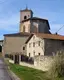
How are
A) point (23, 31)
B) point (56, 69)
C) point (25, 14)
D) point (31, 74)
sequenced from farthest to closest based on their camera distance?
point (25, 14), point (23, 31), point (31, 74), point (56, 69)

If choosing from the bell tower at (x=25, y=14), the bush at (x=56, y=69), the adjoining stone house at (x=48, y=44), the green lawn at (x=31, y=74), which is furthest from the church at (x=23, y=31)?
the bush at (x=56, y=69)

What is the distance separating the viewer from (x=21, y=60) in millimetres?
46531

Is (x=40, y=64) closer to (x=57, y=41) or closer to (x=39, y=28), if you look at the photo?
(x=57, y=41)

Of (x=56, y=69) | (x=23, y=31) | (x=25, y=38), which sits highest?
(x=56, y=69)

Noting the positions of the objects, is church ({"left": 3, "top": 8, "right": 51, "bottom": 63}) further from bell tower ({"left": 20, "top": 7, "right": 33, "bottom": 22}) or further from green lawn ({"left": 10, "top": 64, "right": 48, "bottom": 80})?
green lawn ({"left": 10, "top": 64, "right": 48, "bottom": 80})

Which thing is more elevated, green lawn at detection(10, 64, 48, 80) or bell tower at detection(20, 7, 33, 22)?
bell tower at detection(20, 7, 33, 22)

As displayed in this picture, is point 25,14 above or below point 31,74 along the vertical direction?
above

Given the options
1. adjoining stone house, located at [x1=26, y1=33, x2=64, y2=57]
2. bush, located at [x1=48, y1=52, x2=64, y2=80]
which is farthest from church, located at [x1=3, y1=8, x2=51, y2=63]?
bush, located at [x1=48, y1=52, x2=64, y2=80]

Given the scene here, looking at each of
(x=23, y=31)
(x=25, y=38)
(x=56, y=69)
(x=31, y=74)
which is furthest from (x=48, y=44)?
(x=56, y=69)

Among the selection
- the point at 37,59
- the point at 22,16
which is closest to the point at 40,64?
the point at 37,59

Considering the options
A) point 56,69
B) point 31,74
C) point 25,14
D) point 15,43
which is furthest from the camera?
point 25,14

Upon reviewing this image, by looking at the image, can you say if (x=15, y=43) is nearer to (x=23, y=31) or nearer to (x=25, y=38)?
(x=25, y=38)

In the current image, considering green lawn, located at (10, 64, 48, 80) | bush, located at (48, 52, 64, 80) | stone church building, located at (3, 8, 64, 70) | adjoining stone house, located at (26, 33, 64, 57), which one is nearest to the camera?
bush, located at (48, 52, 64, 80)

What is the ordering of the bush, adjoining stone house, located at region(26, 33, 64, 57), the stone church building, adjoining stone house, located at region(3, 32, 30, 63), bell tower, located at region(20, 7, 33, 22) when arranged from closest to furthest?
the bush
adjoining stone house, located at region(26, 33, 64, 57)
the stone church building
adjoining stone house, located at region(3, 32, 30, 63)
bell tower, located at region(20, 7, 33, 22)
